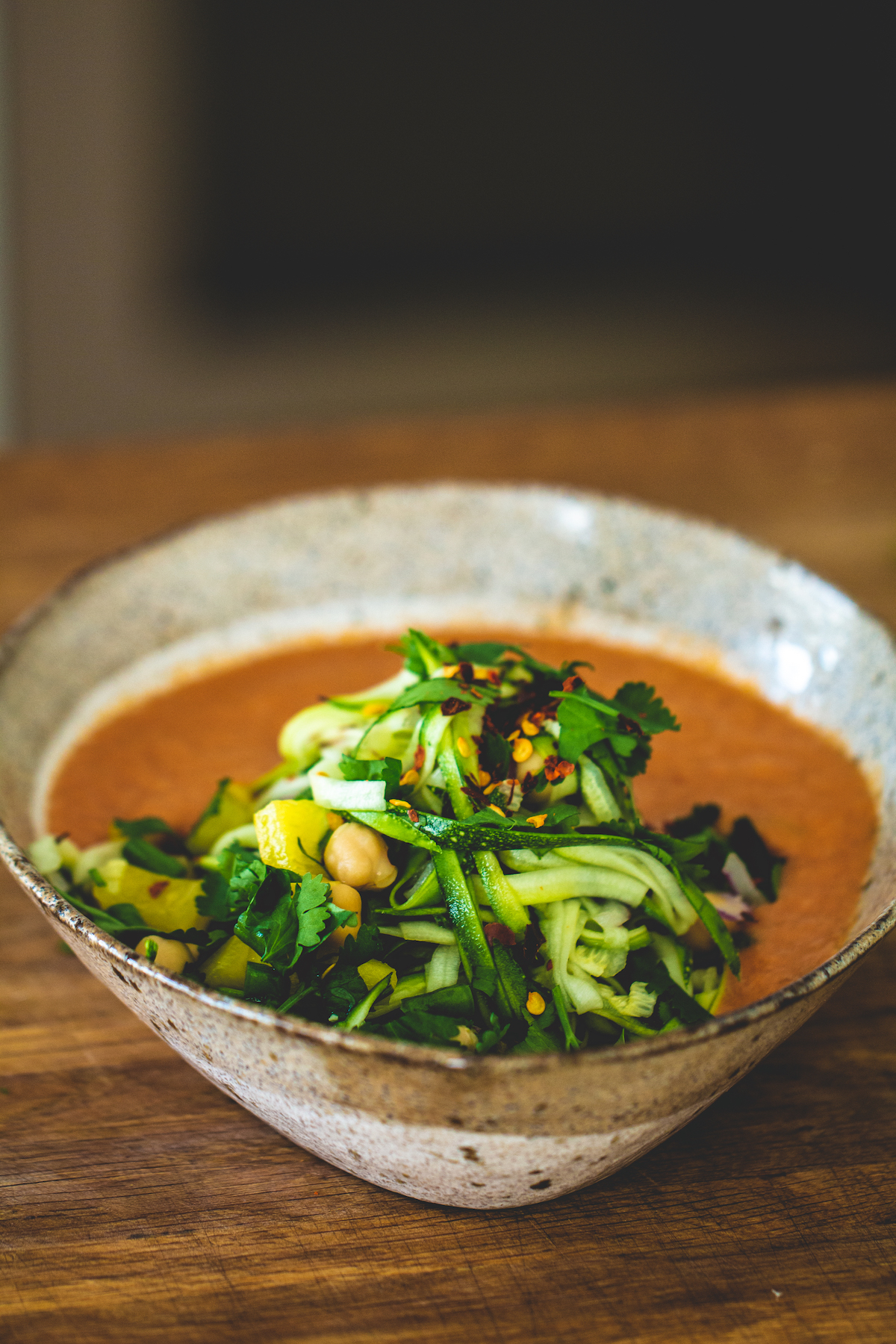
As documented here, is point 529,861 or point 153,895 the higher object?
point 529,861

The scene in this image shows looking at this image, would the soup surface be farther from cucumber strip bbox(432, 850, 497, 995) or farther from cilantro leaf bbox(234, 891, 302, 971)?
cilantro leaf bbox(234, 891, 302, 971)

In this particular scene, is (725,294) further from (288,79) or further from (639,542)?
(639,542)

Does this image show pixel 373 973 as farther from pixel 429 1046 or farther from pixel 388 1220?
pixel 388 1220

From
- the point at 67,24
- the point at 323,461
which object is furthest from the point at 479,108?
the point at 323,461

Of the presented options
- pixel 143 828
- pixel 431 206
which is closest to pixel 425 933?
pixel 143 828

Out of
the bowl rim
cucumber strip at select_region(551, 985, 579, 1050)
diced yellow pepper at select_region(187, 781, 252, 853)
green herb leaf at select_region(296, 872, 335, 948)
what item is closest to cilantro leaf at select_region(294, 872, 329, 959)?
green herb leaf at select_region(296, 872, 335, 948)
